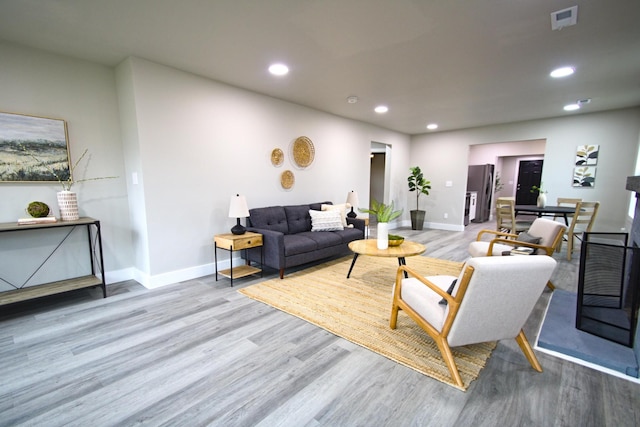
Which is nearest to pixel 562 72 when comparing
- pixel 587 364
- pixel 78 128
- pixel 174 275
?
pixel 587 364

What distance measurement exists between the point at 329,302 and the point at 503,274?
5.61 feet

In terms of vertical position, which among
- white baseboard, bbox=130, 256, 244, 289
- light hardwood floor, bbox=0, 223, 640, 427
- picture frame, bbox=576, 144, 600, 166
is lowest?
light hardwood floor, bbox=0, 223, 640, 427

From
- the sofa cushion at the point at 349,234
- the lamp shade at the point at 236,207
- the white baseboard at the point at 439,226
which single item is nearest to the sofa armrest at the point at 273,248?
the lamp shade at the point at 236,207

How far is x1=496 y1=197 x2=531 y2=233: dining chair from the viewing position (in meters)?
4.82

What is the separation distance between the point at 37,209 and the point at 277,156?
2.79 meters

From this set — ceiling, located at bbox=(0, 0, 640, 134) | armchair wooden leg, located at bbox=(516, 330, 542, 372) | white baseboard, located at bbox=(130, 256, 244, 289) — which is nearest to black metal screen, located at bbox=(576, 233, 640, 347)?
armchair wooden leg, located at bbox=(516, 330, 542, 372)

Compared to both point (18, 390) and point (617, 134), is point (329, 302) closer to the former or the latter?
point (18, 390)

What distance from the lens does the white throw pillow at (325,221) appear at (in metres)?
4.34

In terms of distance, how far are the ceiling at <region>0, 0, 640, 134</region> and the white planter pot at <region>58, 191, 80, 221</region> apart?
144 centimetres

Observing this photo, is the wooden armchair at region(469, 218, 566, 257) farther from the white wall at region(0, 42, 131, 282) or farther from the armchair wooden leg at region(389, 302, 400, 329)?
the white wall at region(0, 42, 131, 282)

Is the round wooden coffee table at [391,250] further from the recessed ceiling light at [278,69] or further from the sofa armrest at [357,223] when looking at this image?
the recessed ceiling light at [278,69]

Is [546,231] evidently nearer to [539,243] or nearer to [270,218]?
[539,243]

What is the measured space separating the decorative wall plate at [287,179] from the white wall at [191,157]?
0.08m

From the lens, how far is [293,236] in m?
3.94
